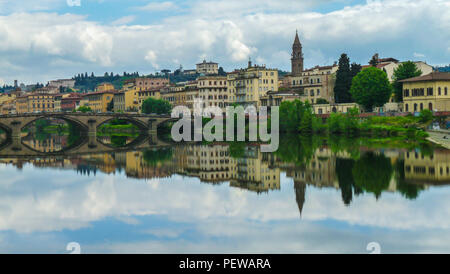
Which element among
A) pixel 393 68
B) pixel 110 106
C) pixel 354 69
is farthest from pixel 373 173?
pixel 110 106

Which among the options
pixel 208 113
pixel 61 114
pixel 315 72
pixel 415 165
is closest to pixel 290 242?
pixel 415 165

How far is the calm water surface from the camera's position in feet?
67.3

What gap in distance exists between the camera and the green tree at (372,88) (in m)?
85.9

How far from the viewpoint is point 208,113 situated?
12194 centimetres

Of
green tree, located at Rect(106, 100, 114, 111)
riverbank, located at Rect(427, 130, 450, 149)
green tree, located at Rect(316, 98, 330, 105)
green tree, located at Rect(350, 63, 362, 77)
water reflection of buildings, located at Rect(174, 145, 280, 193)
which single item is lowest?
water reflection of buildings, located at Rect(174, 145, 280, 193)

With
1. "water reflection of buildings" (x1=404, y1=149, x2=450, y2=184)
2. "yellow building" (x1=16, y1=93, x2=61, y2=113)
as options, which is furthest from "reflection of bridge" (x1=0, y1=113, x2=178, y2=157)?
"yellow building" (x1=16, y1=93, x2=61, y2=113)

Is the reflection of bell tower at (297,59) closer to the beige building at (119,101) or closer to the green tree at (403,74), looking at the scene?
the beige building at (119,101)

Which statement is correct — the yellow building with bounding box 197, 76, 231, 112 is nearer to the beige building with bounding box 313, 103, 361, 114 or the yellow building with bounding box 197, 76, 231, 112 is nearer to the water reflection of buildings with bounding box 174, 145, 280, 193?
the beige building with bounding box 313, 103, 361, 114

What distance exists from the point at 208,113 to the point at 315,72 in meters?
24.0

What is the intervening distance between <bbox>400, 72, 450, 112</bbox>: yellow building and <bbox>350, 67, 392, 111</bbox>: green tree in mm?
4516

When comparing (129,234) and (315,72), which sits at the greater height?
(315,72)
